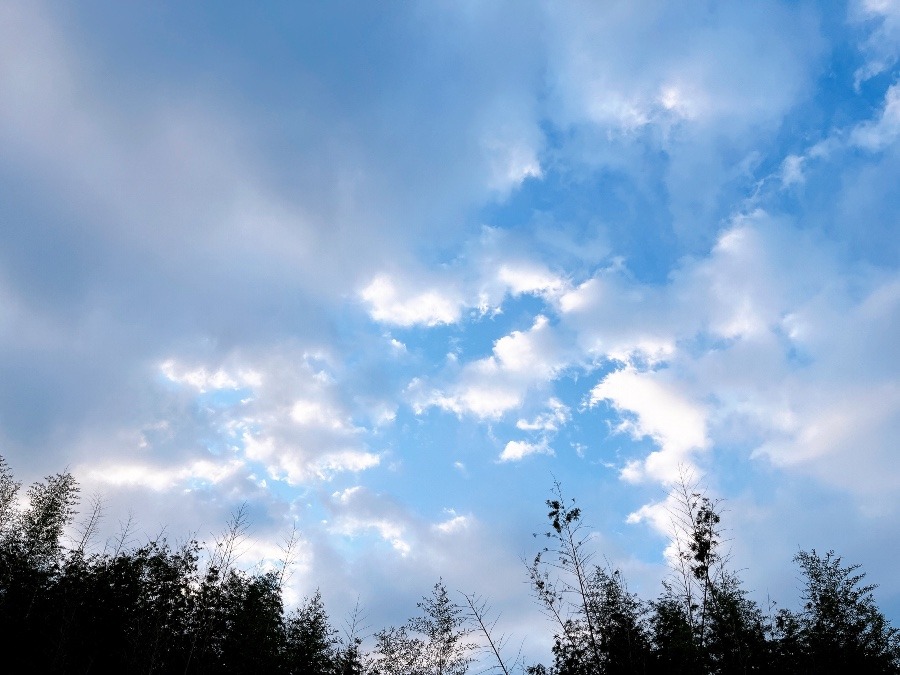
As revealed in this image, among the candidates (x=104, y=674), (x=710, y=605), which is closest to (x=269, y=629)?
(x=104, y=674)

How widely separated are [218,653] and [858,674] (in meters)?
41.9

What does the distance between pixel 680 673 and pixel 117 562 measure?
4237 centimetres

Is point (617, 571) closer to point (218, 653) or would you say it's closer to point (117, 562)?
point (218, 653)

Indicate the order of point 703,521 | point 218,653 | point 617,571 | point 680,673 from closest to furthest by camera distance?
1. point 703,521
2. point 680,673
3. point 218,653
4. point 617,571

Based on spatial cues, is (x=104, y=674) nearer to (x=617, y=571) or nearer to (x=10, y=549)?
(x=10, y=549)

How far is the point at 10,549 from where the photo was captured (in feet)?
145

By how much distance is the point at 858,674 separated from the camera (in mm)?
33750

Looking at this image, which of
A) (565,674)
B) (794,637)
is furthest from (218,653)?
(794,637)

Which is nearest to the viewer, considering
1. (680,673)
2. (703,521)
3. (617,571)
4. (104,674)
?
(703,521)

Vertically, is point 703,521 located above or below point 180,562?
below

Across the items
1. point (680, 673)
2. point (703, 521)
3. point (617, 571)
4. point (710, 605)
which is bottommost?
point (680, 673)

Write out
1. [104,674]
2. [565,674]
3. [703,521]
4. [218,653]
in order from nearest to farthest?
[703,521] → [104,674] → [565,674] → [218,653]

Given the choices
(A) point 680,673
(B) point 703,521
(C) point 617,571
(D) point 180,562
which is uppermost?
(D) point 180,562

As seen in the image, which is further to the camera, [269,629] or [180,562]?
[180,562]
